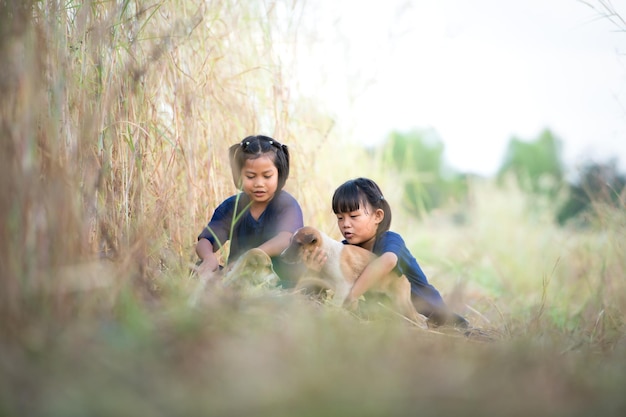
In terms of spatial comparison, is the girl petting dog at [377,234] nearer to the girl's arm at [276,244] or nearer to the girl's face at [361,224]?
the girl's face at [361,224]

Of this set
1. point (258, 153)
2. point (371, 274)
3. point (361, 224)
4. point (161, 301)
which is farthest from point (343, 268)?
Result: point (161, 301)

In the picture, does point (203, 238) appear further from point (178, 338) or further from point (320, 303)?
point (178, 338)

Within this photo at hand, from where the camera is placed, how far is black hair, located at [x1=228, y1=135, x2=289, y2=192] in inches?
116

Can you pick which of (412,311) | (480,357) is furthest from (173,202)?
(480,357)

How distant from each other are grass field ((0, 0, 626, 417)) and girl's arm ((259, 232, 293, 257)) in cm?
37

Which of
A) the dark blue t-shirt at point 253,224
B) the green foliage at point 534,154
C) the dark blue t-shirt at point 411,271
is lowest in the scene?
the dark blue t-shirt at point 411,271

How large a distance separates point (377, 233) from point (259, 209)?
56cm

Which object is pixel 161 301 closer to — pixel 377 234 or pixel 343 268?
pixel 343 268

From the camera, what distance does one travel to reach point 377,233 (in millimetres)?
2996

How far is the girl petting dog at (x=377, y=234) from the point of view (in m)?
A: 2.81

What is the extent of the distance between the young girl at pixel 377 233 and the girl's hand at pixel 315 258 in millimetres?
275

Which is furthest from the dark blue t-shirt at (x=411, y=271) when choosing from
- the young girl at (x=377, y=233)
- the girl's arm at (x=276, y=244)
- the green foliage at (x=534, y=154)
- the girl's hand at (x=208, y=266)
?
the green foliage at (x=534, y=154)

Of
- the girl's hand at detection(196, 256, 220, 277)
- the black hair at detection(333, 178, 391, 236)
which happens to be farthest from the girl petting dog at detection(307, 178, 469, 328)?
the girl's hand at detection(196, 256, 220, 277)

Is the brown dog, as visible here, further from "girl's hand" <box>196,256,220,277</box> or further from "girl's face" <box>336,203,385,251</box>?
"girl's hand" <box>196,256,220,277</box>
